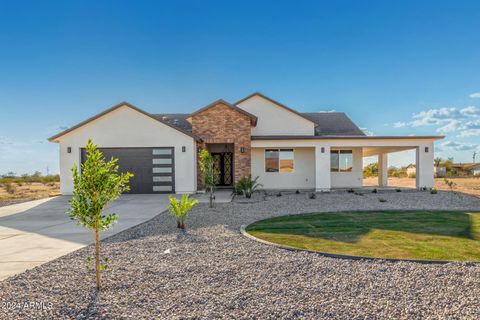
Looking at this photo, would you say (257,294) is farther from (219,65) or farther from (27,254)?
(219,65)

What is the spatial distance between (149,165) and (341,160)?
1248 centimetres

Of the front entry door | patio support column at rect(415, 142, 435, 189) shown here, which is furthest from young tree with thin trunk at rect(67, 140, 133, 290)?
patio support column at rect(415, 142, 435, 189)

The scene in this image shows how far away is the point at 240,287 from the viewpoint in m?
3.54

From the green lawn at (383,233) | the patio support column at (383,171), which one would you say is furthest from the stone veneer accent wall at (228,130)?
the patio support column at (383,171)

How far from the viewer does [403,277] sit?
3764mm

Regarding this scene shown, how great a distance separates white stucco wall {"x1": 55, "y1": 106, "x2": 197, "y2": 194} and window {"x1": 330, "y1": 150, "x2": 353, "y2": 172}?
9503mm

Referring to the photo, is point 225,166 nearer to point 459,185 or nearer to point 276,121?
point 276,121

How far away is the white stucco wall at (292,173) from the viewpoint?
1794 cm

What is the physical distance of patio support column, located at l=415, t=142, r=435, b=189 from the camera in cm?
1580

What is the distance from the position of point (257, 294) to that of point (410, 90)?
22546 mm

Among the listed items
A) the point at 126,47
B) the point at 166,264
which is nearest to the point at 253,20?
the point at 126,47

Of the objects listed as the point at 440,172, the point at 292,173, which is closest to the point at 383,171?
the point at 292,173

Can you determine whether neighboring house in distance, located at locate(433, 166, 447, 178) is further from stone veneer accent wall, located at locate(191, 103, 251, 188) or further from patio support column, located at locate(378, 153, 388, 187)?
stone veneer accent wall, located at locate(191, 103, 251, 188)

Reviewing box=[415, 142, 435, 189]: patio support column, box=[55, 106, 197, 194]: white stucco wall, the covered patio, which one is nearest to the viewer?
box=[55, 106, 197, 194]: white stucco wall
